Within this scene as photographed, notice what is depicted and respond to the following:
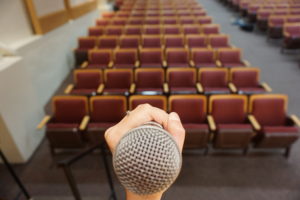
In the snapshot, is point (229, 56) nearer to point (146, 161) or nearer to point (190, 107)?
point (190, 107)

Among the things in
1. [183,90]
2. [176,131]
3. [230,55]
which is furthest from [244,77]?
[176,131]

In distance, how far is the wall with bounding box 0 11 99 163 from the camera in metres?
2.23

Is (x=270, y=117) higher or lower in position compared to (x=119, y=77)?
lower

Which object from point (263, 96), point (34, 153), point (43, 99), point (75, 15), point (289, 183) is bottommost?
point (289, 183)

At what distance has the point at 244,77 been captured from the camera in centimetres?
327

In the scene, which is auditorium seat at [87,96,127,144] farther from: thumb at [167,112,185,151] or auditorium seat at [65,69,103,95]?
thumb at [167,112,185,151]

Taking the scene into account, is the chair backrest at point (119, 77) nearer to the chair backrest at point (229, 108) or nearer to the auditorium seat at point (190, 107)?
the auditorium seat at point (190, 107)

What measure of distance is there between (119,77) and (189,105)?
1.27m

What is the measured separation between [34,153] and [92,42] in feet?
10.0

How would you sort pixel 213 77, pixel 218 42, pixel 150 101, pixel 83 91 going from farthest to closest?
pixel 218 42, pixel 213 77, pixel 83 91, pixel 150 101

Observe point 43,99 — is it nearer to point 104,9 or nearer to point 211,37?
point 211,37

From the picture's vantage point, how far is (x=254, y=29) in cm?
769

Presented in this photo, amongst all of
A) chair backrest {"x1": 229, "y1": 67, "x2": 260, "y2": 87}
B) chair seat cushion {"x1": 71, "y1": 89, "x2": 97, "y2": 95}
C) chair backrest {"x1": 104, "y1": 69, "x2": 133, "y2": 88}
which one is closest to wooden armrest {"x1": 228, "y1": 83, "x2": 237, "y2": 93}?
Answer: chair backrest {"x1": 229, "y1": 67, "x2": 260, "y2": 87}

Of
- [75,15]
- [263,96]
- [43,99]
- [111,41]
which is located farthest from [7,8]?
[263,96]
